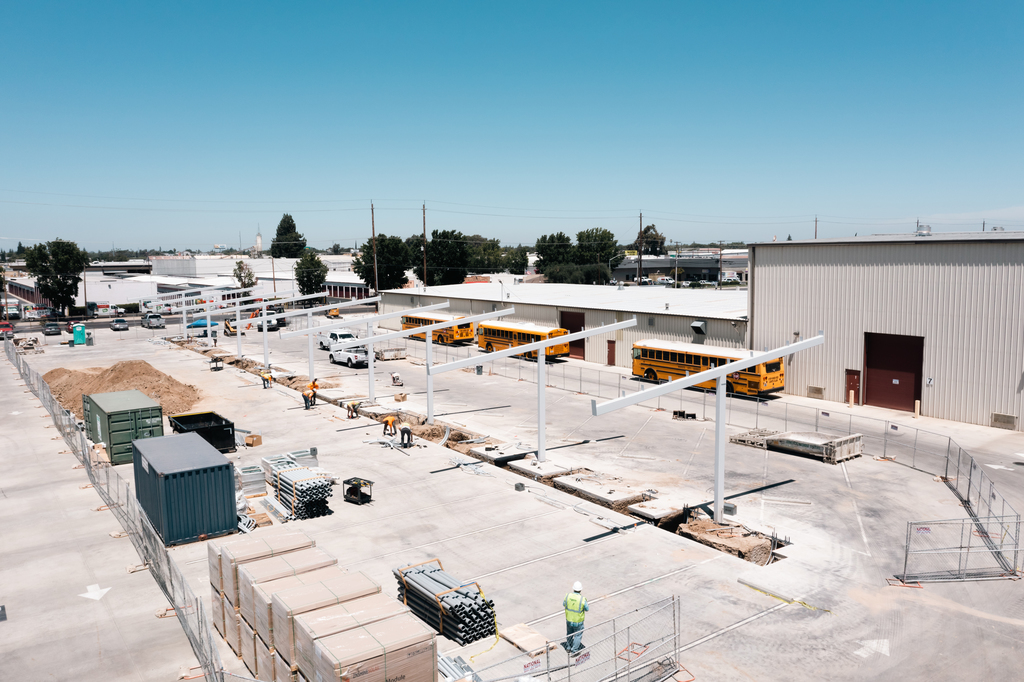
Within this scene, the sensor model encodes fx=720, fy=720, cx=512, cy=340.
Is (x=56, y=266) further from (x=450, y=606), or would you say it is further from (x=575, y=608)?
(x=575, y=608)

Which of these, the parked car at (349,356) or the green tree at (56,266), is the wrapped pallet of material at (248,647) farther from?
the green tree at (56,266)

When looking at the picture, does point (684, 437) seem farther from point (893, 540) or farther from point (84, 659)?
point (84, 659)

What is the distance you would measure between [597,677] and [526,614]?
300cm

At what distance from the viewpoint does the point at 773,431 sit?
1304 inches

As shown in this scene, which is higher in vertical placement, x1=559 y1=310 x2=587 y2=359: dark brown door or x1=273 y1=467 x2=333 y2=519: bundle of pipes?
x1=559 y1=310 x2=587 y2=359: dark brown door

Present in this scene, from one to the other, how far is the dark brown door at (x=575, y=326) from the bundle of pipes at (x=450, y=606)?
3947 cm

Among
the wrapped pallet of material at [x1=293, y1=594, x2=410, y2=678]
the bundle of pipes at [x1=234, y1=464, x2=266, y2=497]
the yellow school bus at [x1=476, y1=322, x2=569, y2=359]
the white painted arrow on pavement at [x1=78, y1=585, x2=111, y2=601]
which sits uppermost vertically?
the yellow school bus at [x1=476, y1=322, x2=569, y2=359]

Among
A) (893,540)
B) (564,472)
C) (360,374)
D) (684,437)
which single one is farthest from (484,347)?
(893,540)

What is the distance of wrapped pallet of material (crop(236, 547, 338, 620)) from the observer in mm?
14414

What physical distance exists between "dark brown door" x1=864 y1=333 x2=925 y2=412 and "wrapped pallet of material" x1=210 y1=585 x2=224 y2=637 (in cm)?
3366

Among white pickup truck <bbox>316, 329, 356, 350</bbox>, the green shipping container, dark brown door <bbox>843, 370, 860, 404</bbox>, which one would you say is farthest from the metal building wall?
the green shipping container

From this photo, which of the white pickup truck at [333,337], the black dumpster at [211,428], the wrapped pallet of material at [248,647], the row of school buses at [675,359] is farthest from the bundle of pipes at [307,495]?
the white pickup truck at [333,337]

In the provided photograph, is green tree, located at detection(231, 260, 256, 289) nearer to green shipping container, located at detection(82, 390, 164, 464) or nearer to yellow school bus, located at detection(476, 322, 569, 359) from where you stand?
yellow school bus, located at detection(476, 322, 569, 359)

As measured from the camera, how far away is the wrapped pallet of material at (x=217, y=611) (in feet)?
52.1
